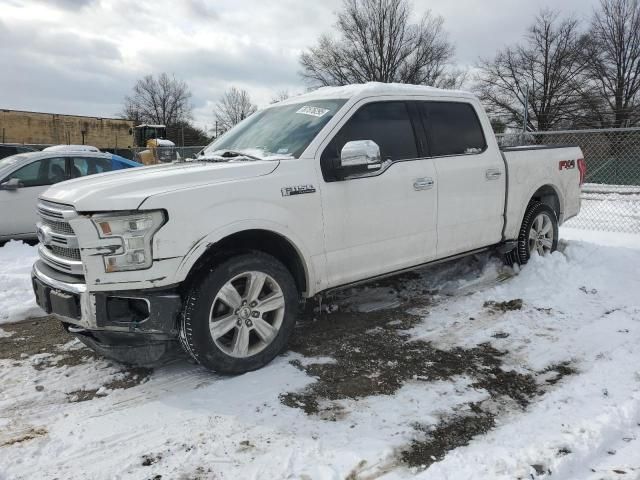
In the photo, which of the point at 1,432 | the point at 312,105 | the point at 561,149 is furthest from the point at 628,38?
the point at 1,432

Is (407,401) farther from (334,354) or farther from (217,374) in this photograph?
(217,374)

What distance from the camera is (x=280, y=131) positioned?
425cm

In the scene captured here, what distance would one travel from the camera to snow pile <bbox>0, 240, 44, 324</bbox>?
5.06 metres

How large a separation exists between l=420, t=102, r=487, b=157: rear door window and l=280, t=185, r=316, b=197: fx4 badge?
1.49 m

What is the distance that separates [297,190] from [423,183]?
4.37 feet

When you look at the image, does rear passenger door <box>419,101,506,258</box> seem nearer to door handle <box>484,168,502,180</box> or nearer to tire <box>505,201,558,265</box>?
door handle <box>484,168,502,180</box>

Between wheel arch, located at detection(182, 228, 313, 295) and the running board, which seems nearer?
wheel arch, located at detection(182, 228, 313, 295)

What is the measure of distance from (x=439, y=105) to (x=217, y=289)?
2.96 m

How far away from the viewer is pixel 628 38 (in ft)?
133

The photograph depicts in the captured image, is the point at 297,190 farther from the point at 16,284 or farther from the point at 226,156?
the point at 16,284

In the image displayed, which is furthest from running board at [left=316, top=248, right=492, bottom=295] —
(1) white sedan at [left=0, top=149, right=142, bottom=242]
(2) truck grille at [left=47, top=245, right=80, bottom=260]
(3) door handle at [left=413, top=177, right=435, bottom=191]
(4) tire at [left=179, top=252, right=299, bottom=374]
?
(1) white sedan at [left=0, top=149, right=142, bottom=242]

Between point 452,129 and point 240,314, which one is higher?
point 452,129

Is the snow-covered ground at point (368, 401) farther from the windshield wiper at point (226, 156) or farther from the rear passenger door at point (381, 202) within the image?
the windshield wiper at point (226, 156)

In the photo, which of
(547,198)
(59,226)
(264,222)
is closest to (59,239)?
(59,226)
